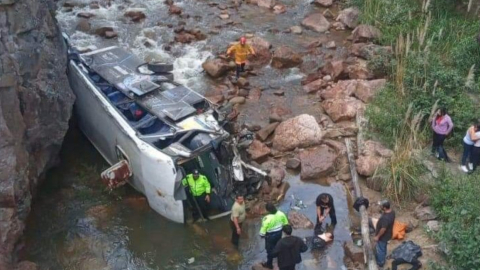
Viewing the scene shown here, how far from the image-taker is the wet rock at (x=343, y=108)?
15.0 m

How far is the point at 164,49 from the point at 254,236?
8.40 meters

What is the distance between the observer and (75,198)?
43.0 ft

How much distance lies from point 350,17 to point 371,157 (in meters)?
7.86

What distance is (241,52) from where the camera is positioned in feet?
54.9

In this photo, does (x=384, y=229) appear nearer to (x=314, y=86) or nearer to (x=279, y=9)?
(x=314, y=86)

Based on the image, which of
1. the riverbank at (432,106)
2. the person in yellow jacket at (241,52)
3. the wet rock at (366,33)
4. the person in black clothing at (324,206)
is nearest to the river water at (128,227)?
the person in black clothing at (324,206)

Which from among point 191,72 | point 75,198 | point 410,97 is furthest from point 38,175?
point 410,97

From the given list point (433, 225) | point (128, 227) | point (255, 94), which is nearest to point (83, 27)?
point (255, 94)

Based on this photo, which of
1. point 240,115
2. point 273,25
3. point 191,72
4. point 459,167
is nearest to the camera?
point 459,167

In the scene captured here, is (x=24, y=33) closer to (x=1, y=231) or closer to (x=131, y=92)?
(x=131, y=92)

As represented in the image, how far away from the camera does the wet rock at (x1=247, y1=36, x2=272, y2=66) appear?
1808 centimetres

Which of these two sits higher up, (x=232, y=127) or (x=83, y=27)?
(x=232, y=127)

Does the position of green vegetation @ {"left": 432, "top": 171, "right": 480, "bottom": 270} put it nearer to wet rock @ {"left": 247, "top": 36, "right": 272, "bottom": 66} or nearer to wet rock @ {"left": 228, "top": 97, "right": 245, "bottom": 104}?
wet rock @ {"left": 228, "top": 97, "right": 245, "bottom": 104}

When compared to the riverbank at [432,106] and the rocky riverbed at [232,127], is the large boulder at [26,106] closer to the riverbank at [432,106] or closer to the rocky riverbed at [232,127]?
the rocky riverbed at [232,127]
